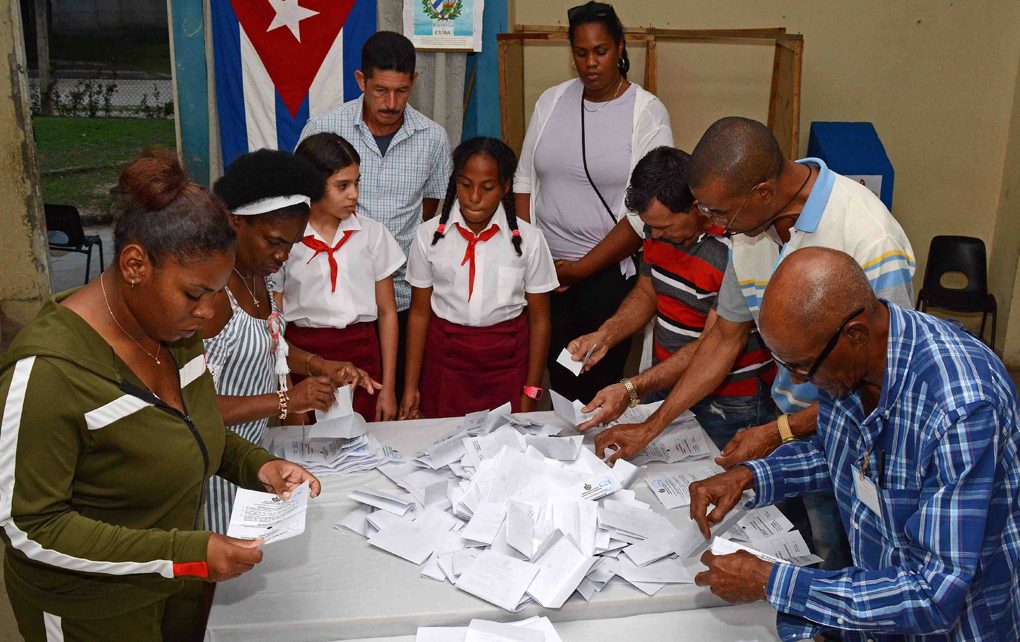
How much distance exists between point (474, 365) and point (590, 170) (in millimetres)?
975

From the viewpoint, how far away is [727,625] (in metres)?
1.88

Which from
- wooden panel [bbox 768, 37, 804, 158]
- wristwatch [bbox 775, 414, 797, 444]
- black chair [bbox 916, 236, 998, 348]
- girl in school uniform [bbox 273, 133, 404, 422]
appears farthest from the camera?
black chair [bbox 916, 236, 998, 348]

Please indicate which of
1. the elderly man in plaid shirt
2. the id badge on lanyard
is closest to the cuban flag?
the elderly man in plaid shirt

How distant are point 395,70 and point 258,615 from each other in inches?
89.1

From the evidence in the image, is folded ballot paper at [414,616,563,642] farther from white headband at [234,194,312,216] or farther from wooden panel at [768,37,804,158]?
wooden panel at [768,37,804,158]

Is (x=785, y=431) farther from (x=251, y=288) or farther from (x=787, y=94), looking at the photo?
(x=787, y=94)

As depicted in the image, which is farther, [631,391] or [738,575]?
[631,391]

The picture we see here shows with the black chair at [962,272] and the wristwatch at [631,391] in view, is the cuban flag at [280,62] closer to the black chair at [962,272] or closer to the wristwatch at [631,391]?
the wristwatch at [631,391]

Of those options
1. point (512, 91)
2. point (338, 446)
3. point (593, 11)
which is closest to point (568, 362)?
point (338, 446)

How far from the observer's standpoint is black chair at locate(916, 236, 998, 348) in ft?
16.4

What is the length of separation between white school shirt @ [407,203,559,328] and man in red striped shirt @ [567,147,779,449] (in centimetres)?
44

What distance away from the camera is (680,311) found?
2924 millimetres

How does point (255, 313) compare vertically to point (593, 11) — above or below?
below

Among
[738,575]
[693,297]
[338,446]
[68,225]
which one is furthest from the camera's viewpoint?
[68,225]
